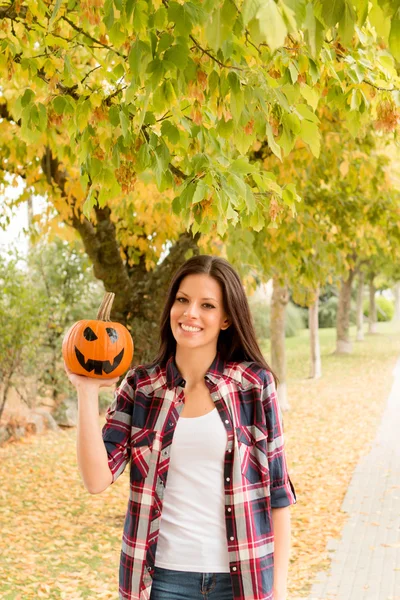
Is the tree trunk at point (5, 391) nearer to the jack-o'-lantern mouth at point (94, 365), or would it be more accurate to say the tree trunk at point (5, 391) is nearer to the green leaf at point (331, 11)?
the jack-o'-lantern mouth at point (94, 365)

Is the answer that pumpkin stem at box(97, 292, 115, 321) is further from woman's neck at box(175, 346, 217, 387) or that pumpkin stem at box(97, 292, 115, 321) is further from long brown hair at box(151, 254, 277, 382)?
woman's neck at box(175, 346, 217, 387)

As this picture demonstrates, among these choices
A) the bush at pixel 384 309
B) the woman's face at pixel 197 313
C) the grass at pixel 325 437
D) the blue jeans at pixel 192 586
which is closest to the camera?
the blue jeans at pixel 192 586

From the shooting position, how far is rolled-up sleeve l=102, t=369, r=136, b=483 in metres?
2.71

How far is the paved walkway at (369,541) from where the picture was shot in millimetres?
6031

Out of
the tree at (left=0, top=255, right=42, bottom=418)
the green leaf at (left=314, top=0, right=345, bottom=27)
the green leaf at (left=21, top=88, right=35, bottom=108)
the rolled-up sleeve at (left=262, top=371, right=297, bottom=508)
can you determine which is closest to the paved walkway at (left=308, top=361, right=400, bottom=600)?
the rolled-up sleeve at (left=262, top=371, right=297, bottom=508)

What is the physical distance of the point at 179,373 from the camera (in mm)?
2861

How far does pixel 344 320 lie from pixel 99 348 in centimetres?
2571

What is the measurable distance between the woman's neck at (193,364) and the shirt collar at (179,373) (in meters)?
0.02

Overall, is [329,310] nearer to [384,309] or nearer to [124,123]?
[384,309]

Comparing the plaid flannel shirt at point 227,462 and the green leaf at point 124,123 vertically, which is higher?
the green leaf at point 124,123

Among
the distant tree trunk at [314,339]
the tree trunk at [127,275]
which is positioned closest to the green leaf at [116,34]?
the tree trunk at [127,275]

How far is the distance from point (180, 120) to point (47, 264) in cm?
1136

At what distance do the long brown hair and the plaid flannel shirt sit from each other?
0.35ft

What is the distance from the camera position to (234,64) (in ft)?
10.2
